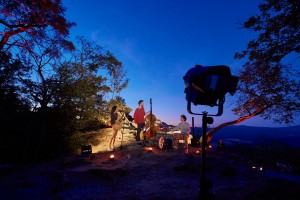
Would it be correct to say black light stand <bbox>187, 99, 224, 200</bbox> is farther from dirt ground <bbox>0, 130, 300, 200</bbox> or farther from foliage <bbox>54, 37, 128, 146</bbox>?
foliage <bbox>54, 37, 128, 146</bbox>

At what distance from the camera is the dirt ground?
3.64 meters

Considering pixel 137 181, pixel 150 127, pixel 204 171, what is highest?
pixel 150 127

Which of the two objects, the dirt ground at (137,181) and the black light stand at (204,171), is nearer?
the black light stand at (204,171)

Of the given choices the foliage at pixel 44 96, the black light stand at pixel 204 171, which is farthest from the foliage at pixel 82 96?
the black light stand at pixel 204 171

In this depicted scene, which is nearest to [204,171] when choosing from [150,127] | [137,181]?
[137,181]

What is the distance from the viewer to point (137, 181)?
→ 21.7 feet

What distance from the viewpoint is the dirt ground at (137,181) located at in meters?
3.64

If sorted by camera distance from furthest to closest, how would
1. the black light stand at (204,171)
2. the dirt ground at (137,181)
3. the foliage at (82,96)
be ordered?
the foliage at (82,96) < the dirt ground at (137,181) < the black light stand at (204,171)

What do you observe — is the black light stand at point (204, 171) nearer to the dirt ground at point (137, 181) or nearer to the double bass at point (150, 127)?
the dirt ground at point (137, 181)

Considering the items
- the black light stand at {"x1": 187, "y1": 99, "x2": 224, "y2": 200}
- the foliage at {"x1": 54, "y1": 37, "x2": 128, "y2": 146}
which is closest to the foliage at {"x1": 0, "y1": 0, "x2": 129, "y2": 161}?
the foliage at {"x1": 54, "y1": 37, "x2": 128, "y2": 146}

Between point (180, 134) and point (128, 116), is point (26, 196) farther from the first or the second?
point (128, 116)

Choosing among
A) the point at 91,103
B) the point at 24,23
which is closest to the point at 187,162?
the point at 91,103

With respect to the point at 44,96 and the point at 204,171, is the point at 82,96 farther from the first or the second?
the point at 204,171

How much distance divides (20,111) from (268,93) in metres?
14.0
